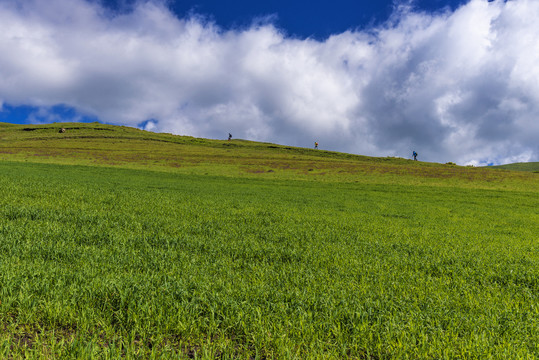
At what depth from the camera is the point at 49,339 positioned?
3043 mm

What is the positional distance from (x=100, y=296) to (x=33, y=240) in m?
4.01

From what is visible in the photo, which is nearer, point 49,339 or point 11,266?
point 49,339

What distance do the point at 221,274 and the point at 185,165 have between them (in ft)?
187

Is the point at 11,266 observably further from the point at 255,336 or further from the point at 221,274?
the point at 255,336

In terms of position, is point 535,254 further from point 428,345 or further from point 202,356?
point 202,356

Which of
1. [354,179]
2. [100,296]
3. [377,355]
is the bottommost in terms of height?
[377,355]

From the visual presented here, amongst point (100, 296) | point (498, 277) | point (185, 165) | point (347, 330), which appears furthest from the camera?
point (185, 165)

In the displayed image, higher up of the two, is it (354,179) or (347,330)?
(354,179)

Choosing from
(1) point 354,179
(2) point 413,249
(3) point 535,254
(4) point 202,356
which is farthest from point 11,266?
(1) point 354,179

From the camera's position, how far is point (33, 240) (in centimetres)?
633

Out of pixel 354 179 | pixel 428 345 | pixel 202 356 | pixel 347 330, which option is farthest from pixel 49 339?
pixel 354 179

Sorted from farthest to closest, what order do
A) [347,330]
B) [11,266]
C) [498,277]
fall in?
[498,277], [11,266], [347,330]

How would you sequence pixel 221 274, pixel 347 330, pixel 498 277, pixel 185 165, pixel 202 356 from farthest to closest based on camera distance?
pixel 185 165 < pixel 498 277 < pixel 221 274 < pixel 347 330 < pixel 202 356

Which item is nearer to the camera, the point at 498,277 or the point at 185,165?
the point at 498,277
